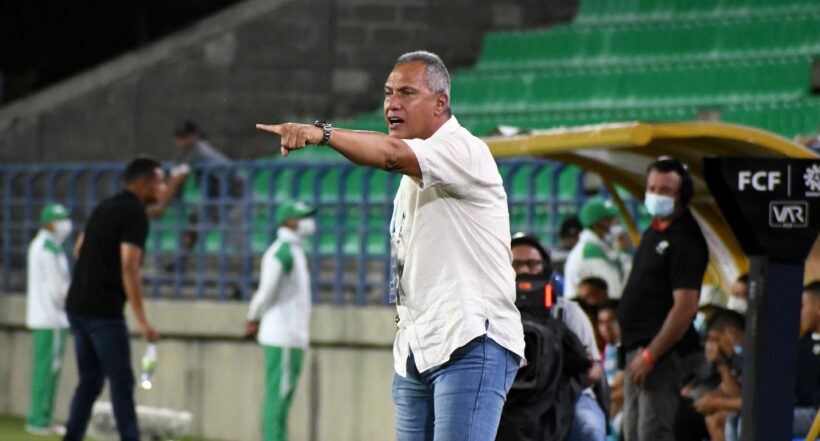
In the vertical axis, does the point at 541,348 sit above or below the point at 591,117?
below

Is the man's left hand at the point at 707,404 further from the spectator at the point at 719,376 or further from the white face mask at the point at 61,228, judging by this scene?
the white face mask at the point at 61,228

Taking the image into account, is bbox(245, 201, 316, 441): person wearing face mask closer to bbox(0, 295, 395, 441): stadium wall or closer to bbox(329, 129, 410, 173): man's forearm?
bbox(0, 295, 395, 441): stadium wall

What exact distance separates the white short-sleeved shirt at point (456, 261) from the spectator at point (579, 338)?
2673 millimetres

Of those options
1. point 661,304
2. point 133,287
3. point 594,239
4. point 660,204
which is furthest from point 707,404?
point 133,287

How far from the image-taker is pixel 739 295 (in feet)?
33.6

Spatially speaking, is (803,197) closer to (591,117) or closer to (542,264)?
(542,264)

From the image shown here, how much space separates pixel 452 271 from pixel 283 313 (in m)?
7.10

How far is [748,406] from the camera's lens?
714 centimetres

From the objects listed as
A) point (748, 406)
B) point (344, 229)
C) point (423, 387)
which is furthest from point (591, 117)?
point (423, 387)

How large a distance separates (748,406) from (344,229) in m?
7.34

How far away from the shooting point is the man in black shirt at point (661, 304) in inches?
365

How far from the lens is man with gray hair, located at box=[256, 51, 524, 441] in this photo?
5.93 m

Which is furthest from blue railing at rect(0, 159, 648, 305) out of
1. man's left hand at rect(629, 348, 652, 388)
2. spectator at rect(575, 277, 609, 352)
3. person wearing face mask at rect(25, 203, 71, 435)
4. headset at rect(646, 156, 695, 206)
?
man's left hand at rect(629, 348, 652, 388)

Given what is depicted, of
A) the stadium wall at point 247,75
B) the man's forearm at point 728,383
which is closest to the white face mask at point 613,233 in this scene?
the man's forearm at point 728,383
